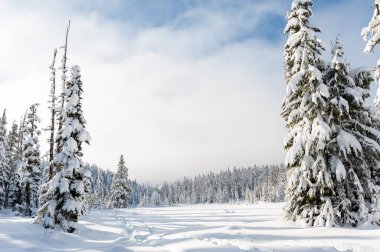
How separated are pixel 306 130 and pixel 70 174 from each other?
534 inches

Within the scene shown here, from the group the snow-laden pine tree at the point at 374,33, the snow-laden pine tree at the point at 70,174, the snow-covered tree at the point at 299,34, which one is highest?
the snow-covered tree at the point at 299,34

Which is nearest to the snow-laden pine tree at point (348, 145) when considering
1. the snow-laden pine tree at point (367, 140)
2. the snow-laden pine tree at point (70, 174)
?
the snow-laden pine tree at point (367, 140)

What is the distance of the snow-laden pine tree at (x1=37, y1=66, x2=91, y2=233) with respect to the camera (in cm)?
2094

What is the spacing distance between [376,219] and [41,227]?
17880mm

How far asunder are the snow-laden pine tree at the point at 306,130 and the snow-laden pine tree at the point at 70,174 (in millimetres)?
12017

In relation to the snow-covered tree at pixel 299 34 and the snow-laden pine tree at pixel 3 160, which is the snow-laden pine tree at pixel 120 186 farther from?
the snow-covered tree at pixel 299 34

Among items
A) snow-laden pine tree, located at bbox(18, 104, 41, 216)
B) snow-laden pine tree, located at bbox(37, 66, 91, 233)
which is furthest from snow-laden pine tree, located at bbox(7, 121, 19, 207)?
snow-laden pine tree, located at bbox(37, 66, 91, 233)

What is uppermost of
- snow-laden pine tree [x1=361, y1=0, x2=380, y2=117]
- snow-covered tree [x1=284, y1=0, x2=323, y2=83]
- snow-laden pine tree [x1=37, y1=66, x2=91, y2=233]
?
snow-covered tree [x1=284, y1=0, x2=323, y2=83]

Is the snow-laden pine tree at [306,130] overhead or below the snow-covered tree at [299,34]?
below

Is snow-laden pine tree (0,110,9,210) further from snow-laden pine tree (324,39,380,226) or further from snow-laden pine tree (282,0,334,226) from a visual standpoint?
snow-laden pine tree (324,39,380,226)

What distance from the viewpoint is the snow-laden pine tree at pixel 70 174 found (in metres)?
20.9

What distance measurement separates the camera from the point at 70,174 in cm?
2142

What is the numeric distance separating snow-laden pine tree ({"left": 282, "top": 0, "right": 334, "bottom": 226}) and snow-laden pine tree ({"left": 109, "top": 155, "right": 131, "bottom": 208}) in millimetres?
55224

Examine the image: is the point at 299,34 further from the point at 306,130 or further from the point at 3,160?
the point at 3,160
